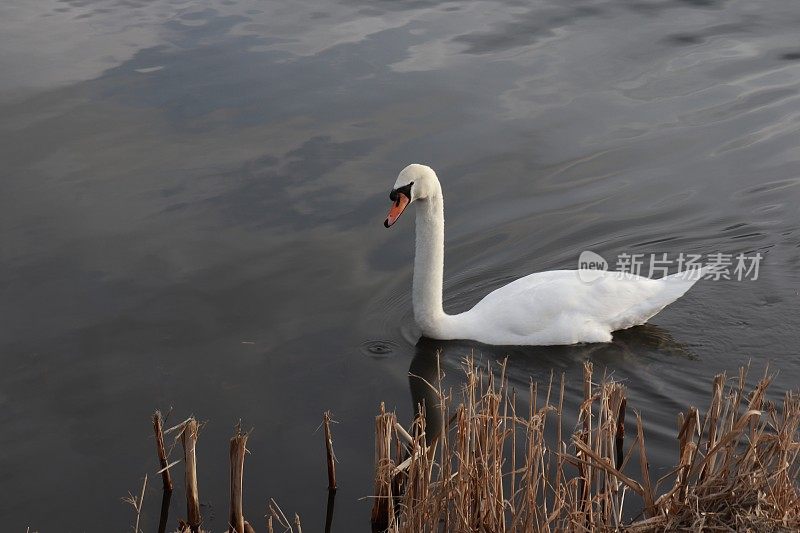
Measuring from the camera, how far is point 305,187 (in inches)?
419

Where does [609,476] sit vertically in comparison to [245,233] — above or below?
above

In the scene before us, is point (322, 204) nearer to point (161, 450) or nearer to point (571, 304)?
point (571, 304)

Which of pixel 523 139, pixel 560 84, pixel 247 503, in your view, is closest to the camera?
pixel 247 503

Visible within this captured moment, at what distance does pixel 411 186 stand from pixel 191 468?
3.46 metres

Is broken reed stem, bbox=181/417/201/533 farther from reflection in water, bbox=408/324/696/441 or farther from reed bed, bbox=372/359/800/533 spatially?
reflection in water, bbox=408/324/696/441

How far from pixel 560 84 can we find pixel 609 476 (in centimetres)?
910

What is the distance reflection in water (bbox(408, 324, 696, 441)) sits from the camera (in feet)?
25.3

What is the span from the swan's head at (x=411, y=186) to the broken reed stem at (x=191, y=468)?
9.79 ft

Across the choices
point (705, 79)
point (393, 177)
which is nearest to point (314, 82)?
point (393, 177)

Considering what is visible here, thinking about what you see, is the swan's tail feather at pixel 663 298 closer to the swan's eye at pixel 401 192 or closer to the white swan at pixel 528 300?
the white swan at pixel 528 300

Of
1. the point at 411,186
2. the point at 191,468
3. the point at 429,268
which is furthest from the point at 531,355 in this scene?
the point at 191,468

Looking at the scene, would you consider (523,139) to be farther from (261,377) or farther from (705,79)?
(261,377)

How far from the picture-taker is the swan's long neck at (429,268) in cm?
827

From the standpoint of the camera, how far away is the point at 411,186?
26.5ft
